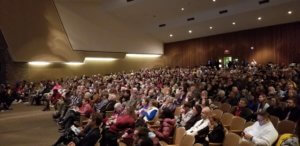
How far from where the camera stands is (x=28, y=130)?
8281mm

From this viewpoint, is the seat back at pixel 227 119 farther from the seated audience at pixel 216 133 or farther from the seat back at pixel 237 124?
the seated audience at pixel 216 133

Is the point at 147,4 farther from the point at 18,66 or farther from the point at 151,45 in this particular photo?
the point at 18,66

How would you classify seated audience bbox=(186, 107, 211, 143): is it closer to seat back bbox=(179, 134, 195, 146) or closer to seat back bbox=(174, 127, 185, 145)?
seat back bbox=(174, 127, 185, 145)

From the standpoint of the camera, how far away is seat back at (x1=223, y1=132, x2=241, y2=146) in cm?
389

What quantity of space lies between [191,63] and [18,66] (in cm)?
1255

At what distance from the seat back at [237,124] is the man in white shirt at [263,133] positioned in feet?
2.16

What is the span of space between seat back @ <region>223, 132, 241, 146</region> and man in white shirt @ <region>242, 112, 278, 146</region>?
378mm

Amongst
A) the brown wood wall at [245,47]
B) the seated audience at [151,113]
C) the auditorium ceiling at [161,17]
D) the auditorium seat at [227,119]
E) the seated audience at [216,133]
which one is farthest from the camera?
the brown wood wall at [245,47]

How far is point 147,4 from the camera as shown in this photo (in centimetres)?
1720

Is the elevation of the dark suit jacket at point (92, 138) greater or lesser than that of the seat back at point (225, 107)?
lesser

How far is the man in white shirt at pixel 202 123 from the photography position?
494cm

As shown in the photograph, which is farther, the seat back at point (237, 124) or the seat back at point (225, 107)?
the seat back at point (225, 107)

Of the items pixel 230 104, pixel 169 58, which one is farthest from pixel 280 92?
pixel 169 58

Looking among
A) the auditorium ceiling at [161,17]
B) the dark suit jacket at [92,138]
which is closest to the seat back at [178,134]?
the dark suit jacket at [92,138]
